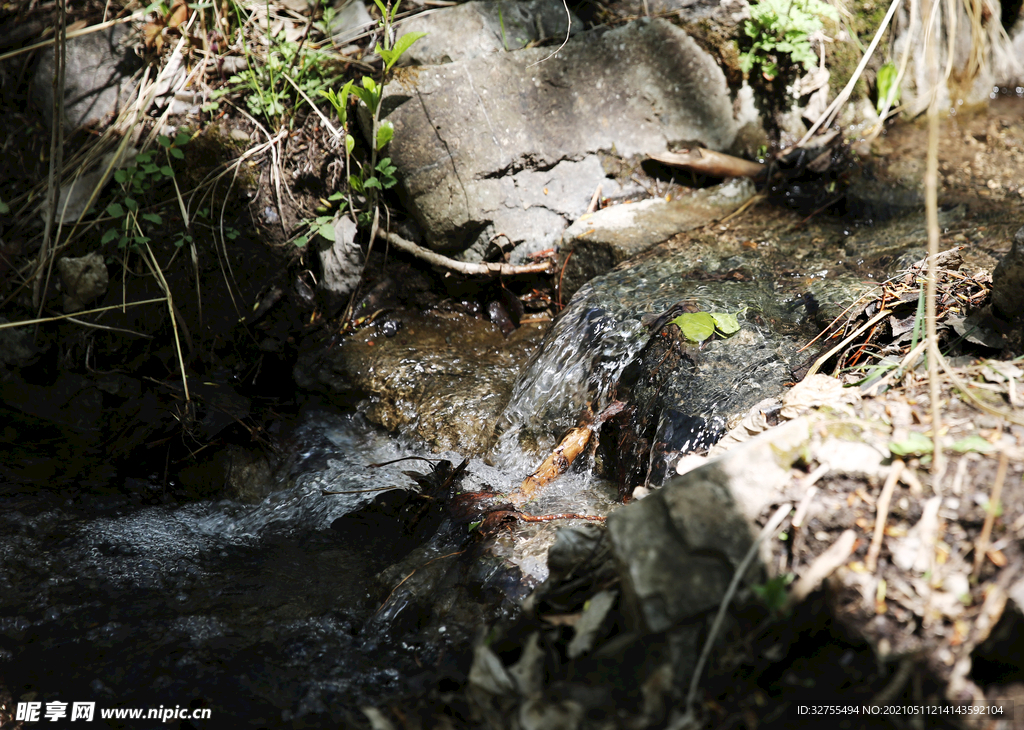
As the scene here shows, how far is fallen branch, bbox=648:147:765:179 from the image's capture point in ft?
13.1

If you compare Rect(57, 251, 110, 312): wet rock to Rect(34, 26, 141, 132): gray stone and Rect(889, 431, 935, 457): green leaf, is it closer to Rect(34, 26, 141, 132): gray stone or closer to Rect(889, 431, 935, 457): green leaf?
Rect(34, 26, 141, 132): gray stone

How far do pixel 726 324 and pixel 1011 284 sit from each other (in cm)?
Answer: 101

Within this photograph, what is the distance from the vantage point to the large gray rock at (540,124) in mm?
3664

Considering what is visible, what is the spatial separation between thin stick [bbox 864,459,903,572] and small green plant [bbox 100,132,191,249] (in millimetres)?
3812

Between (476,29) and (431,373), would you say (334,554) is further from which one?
(476,29)

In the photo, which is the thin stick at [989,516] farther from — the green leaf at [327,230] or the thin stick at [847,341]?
the green leaf at [327,230]

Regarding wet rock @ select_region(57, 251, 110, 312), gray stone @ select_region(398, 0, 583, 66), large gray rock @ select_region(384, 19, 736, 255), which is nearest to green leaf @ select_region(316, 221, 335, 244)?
large gray rock @ select_region(384, 19, 736, 255)

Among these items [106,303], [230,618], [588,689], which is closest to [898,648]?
[588,689]

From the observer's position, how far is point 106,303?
11.6 feet

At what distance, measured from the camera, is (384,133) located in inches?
138

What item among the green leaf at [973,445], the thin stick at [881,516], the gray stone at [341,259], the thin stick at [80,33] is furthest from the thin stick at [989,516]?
the thin stick at [80,33]

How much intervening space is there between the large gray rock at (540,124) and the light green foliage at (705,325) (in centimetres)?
136

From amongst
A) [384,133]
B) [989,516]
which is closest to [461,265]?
[384,133]

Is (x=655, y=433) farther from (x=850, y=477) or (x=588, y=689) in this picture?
(x=588, y=689)
